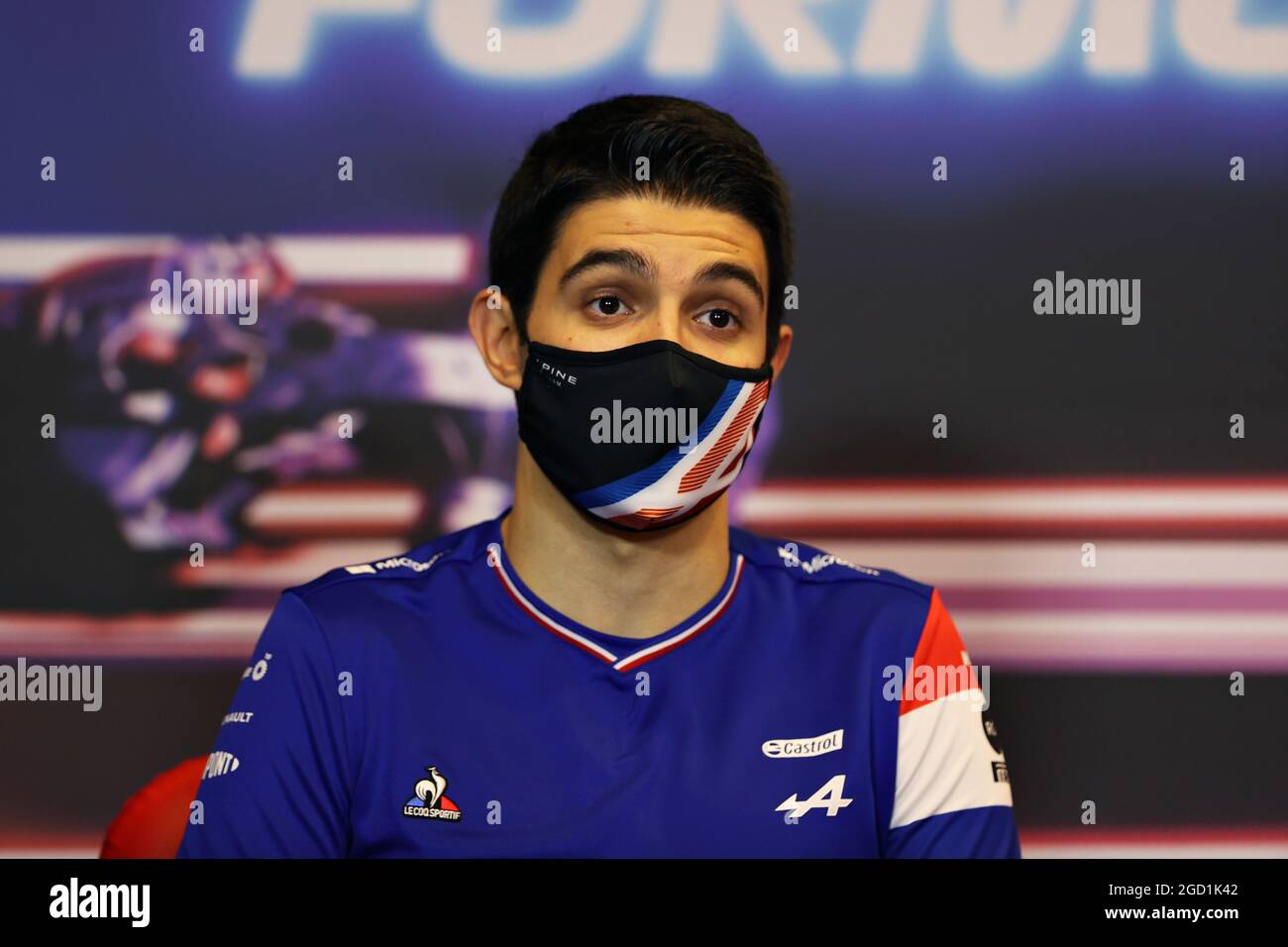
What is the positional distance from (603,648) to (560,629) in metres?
0.06

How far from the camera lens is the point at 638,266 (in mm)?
1560

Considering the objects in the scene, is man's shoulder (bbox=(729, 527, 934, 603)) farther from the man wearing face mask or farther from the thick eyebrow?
the thick eyebrow

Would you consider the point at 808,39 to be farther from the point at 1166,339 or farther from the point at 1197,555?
the point at 1197,555

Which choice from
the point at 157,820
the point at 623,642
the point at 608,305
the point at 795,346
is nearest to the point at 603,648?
the point at 623,642

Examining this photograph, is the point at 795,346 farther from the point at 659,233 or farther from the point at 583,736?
the point at 583,736

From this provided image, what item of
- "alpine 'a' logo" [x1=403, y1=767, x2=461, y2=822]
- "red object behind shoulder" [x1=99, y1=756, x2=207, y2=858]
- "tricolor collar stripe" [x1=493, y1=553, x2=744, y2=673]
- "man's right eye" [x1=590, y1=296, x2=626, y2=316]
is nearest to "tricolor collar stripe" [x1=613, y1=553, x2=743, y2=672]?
"tricolor collar stripe" [x1=493, y1=553, x2=744, y2=673]

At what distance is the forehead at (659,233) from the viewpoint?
5.13ft

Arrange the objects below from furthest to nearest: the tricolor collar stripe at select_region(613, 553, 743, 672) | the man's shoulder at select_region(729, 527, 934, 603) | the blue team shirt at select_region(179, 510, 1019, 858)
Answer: the man's shoulder at select_region(729, 527, 934, 603)
the tricolor collar stripe at select_region(613, 553, 743, 672)
the blue team shirt at select_region(179, 510, 1019, 858)

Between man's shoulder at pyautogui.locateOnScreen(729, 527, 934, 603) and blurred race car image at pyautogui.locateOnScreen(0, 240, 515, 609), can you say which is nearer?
man's shoulder at pyautogui.locateOnScreen(729, 527, 934, 603)

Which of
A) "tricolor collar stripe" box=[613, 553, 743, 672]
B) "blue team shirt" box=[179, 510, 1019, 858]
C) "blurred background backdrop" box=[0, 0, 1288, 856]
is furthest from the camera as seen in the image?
"blurred background backdrop" box=[0, 0, 1288, 856]

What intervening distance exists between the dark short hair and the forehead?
0.04 ft

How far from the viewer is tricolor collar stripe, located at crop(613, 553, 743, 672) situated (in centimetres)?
156
